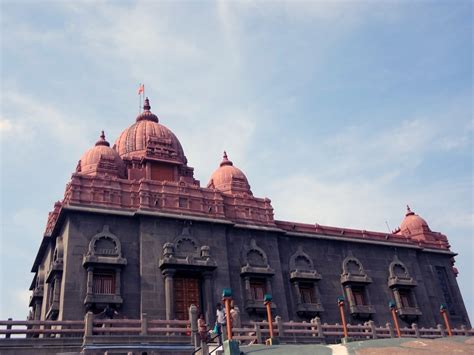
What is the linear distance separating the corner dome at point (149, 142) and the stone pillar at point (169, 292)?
29.7ft

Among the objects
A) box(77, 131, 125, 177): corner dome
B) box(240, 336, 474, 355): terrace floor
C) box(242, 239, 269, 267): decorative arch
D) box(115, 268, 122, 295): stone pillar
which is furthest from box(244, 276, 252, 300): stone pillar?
box(240, 336, 474, 355): terrace floor

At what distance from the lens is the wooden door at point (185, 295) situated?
22.1 meters

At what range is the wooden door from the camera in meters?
22.1

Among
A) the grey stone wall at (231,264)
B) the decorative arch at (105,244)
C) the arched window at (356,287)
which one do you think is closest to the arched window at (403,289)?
the grey stone wall at (231,264)

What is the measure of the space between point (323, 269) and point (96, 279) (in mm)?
13235

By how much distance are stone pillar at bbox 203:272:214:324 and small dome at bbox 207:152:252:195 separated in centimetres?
767

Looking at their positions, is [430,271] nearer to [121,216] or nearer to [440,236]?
[440,236]

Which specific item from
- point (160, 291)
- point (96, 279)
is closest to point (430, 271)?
point (160, 291)

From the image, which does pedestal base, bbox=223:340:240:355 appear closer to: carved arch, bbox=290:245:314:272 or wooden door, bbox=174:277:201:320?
wooden door, bbox=174:277:201:320

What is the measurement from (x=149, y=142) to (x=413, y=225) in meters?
20.0

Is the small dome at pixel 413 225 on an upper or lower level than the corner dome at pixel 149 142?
lower

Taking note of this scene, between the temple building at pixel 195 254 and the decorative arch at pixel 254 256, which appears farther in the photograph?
the decorative arch at pixel 254 256

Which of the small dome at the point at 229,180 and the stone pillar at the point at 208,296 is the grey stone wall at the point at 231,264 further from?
the small dome at the point at 229,180

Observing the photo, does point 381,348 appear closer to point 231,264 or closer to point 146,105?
point 231,264
